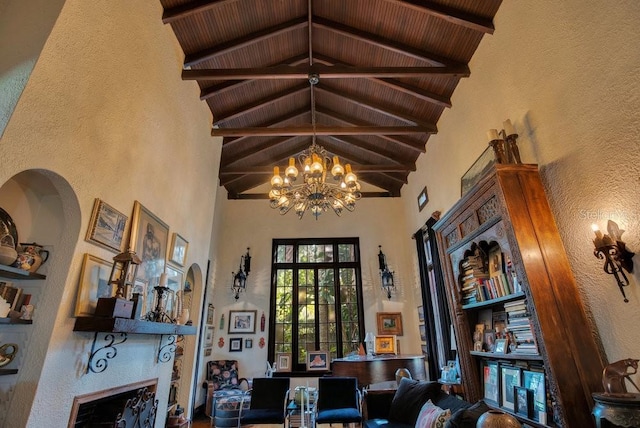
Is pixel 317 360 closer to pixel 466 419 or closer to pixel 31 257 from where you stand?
pixel 466 419

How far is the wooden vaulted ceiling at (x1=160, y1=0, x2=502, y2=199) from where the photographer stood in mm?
4090

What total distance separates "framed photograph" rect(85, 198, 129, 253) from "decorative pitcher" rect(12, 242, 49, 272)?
292 millimetres

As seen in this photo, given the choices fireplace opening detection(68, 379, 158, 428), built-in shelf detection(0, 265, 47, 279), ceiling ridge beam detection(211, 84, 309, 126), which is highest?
ceiling ridge beam detection(211, 84, 309, 126)

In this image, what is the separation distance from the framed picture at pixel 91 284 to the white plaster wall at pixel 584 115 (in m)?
3.79

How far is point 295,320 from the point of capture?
23.5 feet

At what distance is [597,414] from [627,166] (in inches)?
59.8

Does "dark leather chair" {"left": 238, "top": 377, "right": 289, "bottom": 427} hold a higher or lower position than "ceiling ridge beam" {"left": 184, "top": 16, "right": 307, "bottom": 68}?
lower

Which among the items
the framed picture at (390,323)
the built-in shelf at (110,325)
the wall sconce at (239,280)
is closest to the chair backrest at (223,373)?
the wall sconce at (239,280)

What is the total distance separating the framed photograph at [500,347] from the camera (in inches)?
111

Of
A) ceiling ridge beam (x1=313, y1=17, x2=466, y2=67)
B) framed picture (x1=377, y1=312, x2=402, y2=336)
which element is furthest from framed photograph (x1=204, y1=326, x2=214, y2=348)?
ceiling ridge beam (x1=313, y1=17, x2=466, y2=67)

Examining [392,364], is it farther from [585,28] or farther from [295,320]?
[585,28]

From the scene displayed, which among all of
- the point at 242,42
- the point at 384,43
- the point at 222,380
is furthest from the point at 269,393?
the point at 384,43

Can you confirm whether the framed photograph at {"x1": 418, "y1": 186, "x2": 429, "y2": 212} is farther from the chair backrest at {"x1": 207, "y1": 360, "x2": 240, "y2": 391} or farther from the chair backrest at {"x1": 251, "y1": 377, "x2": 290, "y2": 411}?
the chair backrest at {"x1": 207, "y1": 360, "x2": 240, "y2": 391}

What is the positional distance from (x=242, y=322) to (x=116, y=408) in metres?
4.14
